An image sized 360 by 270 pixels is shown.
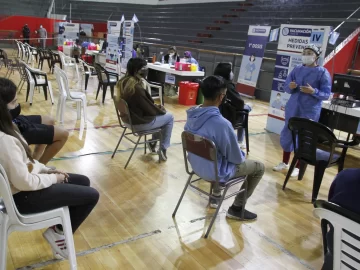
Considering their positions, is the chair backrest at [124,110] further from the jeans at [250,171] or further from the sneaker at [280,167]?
the sneaker at [280,167]

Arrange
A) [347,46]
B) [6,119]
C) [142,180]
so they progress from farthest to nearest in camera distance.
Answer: [347,46] < [142,180] < [6,119]

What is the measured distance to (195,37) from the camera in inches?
503

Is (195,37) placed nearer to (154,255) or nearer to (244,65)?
(244,65)

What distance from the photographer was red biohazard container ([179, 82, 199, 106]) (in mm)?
6633

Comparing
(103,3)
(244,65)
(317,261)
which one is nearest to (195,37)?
(244,65)

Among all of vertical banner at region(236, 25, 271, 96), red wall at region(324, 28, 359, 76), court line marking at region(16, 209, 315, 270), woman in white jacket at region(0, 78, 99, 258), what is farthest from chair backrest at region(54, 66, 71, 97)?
red wall at region(324, 28, 359, 76)

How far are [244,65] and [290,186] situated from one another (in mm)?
4751

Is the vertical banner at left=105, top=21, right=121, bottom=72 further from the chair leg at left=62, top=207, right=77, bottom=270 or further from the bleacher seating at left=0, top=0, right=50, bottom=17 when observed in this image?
the bleacher seating at left=0, top=0, right=50, bottom=17

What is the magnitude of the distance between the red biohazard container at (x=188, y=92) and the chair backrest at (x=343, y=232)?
5435mm

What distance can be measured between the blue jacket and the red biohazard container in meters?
4.35

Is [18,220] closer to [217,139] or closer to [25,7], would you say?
[217,139]

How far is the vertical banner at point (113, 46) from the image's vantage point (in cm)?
797

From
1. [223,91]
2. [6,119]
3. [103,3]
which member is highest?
[103,3]

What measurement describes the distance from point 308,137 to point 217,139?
45.0 inches
